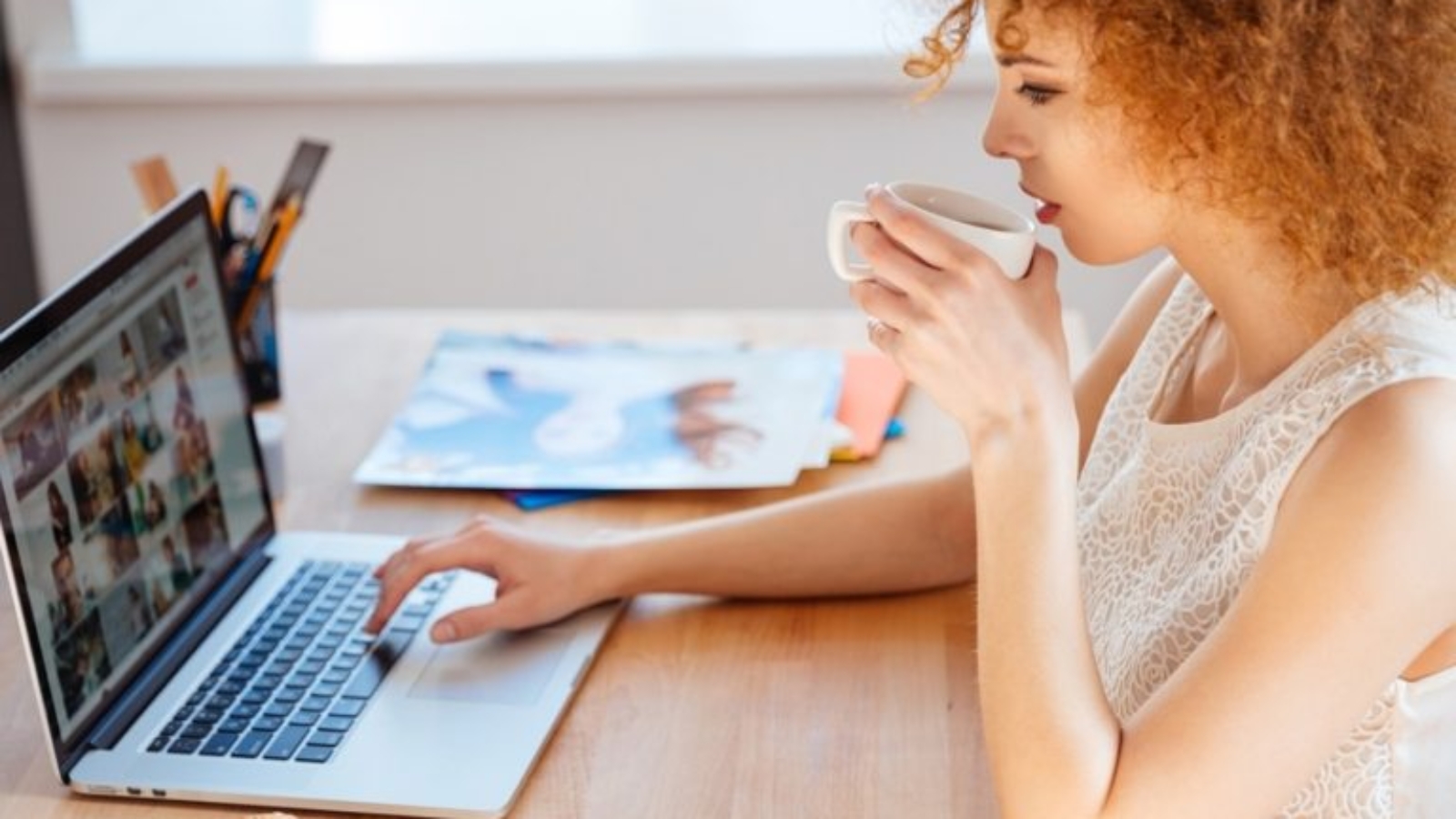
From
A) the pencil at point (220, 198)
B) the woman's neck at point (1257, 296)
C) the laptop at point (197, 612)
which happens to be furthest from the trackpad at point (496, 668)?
the pencil at point (220, 198)

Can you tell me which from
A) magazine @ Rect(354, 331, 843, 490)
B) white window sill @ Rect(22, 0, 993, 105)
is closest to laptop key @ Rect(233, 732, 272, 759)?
magazine @ Rect(354, 331, 843, 490)

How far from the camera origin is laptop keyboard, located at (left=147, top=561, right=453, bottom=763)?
117cm

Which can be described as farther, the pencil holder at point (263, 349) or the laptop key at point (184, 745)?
the pencil holder at point (263, 349)

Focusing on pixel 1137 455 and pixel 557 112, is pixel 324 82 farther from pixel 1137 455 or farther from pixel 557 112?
pixel 1137 455

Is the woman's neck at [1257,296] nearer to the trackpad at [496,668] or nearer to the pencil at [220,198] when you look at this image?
the trackpad at [496,668]

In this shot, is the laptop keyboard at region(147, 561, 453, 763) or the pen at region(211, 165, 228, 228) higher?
A: the pen at region(211, 165, 228, 228)

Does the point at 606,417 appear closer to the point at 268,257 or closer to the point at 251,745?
the point at 268,257

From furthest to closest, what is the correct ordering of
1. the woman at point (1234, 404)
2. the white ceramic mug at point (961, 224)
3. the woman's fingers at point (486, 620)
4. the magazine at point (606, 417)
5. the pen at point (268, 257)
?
1. the pen at point (268, 257)
2. the magazine at point (606, 417)
3. the woman's fingers at point (486, 620)
4. the white ceramic mug at point (961, 224)
5. the woman at point (1234, 404)

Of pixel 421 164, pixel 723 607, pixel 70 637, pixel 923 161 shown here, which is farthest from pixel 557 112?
pixel 70 637

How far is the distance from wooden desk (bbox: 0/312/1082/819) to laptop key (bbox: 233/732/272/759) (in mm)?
43

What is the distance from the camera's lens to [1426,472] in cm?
96

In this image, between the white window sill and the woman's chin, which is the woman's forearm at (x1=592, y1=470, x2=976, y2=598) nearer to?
the woman's chin

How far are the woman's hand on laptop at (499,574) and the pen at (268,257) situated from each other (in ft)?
1.29

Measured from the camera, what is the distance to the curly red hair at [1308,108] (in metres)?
1.01
